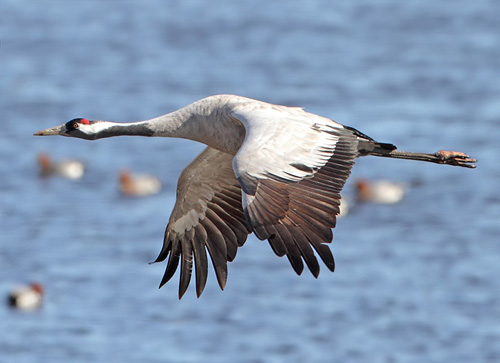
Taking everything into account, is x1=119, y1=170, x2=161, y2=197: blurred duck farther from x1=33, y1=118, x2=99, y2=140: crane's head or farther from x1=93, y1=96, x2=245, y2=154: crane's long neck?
x1=93, y1=96, x2=245, y2=154: crane's long neck

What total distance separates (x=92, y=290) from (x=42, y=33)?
37.0ft

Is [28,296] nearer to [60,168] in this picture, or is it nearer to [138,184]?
[138,184]

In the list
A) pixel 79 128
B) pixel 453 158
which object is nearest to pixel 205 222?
pixel 79 128

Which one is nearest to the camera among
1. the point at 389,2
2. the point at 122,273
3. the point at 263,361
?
the point at 263,361

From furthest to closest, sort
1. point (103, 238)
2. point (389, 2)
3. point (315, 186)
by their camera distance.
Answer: point (389, 2) < point (103, 238) < point (315, 186)

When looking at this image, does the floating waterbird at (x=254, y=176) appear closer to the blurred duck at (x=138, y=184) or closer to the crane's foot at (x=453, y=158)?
the crane's foot at (x=453, y=158)

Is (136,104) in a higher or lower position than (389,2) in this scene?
lower

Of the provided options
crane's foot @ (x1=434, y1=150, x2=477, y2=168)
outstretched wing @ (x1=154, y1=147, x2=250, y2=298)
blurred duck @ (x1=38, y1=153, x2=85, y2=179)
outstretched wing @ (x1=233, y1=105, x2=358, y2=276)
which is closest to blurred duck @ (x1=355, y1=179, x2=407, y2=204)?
blurred duck @ (x1=38, y1=153, x2=85, y2=179)

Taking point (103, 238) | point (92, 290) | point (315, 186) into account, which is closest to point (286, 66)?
point (103, 238)

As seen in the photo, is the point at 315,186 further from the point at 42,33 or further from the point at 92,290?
the point at 42,33

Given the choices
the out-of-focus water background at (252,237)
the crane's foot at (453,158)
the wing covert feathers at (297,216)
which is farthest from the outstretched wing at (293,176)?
the out-of-focus water background at (252,237)

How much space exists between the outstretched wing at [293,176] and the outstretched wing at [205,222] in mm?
951

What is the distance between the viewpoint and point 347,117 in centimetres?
1917

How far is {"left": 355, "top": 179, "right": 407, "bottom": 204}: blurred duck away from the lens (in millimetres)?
17375
